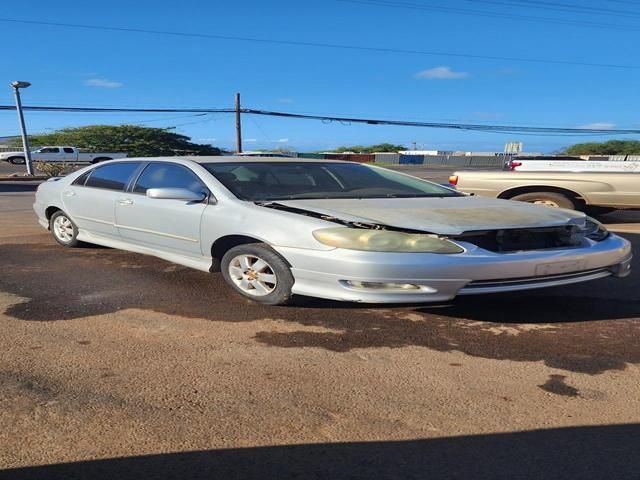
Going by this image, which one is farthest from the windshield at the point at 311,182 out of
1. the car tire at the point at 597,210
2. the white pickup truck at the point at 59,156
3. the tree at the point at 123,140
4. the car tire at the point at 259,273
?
the tree at the point at 123,140

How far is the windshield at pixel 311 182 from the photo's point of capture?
16.1ft

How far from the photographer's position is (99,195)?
5953 millimetres

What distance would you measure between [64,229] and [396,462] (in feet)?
18.3

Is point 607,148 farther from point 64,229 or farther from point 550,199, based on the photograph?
point 64,229

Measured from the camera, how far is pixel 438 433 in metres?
2.62

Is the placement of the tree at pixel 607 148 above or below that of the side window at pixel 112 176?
below

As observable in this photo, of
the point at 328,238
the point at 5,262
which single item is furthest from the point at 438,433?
the point at 5,262

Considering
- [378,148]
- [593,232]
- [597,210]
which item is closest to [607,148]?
[378,148]

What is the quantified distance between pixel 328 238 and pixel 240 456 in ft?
6.00

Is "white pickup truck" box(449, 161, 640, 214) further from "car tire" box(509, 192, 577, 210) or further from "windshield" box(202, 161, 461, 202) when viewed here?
"windshield" box(202, 161, 461, 202)

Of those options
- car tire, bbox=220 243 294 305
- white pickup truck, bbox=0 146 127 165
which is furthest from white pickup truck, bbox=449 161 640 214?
white pickup truck, bbox=0 146 127 165

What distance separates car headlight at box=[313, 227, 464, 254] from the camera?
3814 mm

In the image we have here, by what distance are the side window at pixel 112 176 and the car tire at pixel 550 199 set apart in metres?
6.21

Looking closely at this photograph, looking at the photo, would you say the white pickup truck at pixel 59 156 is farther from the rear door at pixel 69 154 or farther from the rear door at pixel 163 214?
the rear door at pixel 163 214
